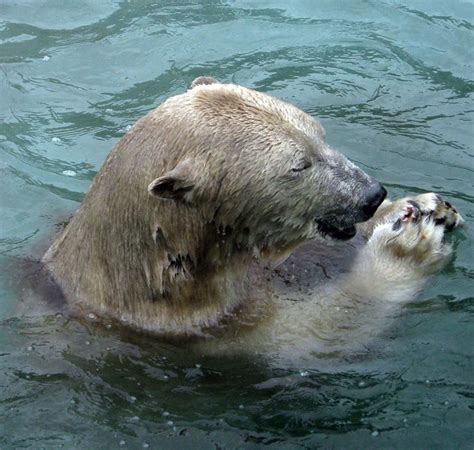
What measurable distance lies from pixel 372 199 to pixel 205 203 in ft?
3.23

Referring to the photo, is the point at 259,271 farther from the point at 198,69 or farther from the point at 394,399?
the point at 198,69

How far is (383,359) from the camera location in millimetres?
6094

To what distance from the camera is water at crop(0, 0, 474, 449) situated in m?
5.68

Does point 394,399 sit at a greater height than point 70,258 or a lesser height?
lesser

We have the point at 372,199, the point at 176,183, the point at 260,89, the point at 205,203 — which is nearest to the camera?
the point at 176,183

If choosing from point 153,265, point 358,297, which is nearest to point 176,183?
point 153,265

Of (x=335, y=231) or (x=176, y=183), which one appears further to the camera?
(x=335, y=231)

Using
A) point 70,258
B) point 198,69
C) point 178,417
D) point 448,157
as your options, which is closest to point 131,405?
point 178,417

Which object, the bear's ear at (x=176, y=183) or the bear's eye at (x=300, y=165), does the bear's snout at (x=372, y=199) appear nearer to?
the bear's eye at (x=300, y=165)

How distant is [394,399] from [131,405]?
1.63 m

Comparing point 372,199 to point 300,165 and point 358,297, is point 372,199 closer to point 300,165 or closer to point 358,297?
point 300,165

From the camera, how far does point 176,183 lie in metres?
5.06

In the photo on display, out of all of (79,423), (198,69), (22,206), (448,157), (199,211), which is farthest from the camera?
(198,69)

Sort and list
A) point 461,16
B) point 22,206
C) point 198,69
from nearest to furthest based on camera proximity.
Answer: point 22,206 < point 198,69 < point 461,16
